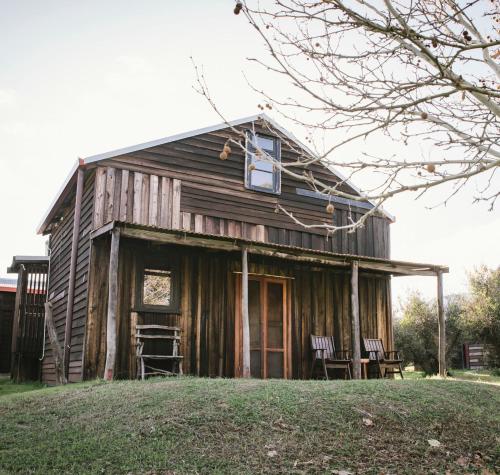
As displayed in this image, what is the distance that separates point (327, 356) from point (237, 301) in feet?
8.38

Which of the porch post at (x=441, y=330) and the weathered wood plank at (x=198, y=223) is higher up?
the weathered wood plank at (x=198, y=223)

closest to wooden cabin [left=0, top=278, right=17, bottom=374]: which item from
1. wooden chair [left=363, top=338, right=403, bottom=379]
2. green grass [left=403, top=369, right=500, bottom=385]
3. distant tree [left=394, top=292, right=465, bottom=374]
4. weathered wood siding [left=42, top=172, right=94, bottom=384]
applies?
weathered wood siding [left=42, top=172, right=94, bottom=384]

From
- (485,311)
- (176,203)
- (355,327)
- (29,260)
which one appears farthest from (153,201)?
(485,311)

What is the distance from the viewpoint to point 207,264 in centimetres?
1244

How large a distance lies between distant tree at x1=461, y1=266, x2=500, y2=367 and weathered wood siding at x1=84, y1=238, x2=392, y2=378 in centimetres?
835

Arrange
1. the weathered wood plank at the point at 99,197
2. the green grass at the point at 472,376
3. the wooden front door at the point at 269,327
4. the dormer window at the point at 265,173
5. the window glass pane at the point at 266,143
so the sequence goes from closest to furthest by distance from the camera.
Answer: the weathered wood plank at the point at 99,197 → the wooden front door at the point at 269,327 → the dormer window at the point at 265,173 → the window glass pane at the point at 266,143 → the green grass at the point at 472,376

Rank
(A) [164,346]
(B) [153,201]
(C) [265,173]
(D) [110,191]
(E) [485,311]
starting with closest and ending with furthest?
(A) [164,346] → (D) [110,191] → (B) [153,201] → (C) [265,173] → (E) [485,311]

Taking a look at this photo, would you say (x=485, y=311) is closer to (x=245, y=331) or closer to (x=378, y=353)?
(x=378, y=353)

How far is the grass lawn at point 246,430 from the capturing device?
5418 mm

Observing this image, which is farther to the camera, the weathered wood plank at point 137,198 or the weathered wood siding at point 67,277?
the weathered wood plank at point 137,198

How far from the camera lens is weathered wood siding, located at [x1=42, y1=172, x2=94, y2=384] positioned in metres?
11.6

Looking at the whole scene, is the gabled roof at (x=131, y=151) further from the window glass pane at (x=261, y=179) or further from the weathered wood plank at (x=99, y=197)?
the window glass pane at (x=261, y=179)

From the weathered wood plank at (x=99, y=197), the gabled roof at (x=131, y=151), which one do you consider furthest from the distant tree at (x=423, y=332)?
the weathered wood plank at (x=99, y=197)

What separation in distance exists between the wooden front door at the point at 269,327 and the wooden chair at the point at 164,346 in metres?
1.78
